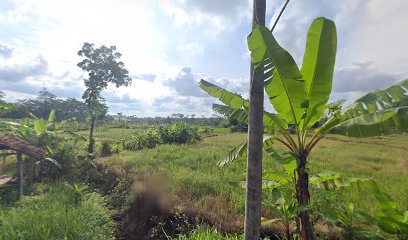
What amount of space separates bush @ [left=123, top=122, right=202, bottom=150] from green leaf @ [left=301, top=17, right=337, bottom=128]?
12554mm

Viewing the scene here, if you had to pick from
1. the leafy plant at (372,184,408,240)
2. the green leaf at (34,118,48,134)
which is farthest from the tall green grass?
the green leaf at (34,118,48,134)

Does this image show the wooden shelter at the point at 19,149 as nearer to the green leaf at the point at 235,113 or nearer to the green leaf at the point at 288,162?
the green leaf at the point at 235,113

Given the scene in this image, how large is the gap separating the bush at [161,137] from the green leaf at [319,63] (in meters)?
12.6

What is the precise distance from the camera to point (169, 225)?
5391 mm

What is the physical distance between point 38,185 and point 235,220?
6330 millimetres

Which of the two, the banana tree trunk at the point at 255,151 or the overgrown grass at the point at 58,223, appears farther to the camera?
the overgrown grass at the point at 58,223

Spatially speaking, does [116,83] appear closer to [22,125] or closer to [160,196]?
[22,125]

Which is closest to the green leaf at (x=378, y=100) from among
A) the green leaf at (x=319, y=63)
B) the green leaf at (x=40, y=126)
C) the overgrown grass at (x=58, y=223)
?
the green leaf at (x=319, y=63)

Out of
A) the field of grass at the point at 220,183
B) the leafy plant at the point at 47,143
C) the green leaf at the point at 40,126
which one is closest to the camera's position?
the field of grass at the point at 220,183

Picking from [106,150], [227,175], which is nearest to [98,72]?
[106,150]

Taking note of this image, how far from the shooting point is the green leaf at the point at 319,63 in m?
3.09

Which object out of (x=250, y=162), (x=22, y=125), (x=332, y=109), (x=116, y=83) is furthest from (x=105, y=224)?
(x=116, y=83)

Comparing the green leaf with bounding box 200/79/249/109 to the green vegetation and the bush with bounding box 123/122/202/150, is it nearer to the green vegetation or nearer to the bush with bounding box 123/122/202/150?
the green vegetation

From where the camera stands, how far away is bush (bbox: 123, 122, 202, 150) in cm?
1506
